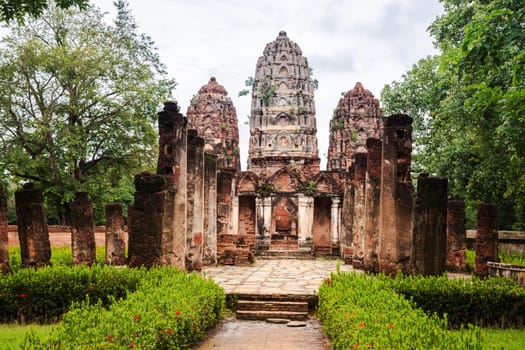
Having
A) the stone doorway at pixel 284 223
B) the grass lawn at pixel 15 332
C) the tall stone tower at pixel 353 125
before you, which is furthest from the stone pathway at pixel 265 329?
the tall stone tower at pixel 353 125

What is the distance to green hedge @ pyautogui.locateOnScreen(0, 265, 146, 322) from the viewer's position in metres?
9.16

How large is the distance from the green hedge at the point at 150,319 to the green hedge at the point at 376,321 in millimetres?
1890

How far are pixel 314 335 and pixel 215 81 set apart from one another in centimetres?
2983

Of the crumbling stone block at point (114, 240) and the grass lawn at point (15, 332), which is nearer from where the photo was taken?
the grass lawn at point (15, 332)

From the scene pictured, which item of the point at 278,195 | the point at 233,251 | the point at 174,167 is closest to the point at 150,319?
the point at 174,167

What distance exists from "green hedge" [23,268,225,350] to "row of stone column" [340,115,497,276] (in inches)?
151

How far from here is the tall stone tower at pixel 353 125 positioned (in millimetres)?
34562

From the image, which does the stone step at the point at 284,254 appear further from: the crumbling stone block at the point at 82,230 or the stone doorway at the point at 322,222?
the crumbling stone block at the point at 82,230

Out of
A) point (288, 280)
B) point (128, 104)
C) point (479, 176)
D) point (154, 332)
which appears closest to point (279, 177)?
point (128, 104)

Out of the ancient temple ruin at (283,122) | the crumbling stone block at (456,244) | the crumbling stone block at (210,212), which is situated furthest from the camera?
the ancient temple ruin at (283,122)

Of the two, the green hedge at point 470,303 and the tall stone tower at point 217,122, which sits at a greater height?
Answer: the tall stone tower at point 217,122

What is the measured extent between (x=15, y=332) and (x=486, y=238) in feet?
33.7

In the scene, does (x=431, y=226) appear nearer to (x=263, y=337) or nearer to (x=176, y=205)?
(x=263, y=337)

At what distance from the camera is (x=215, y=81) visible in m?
37.1
